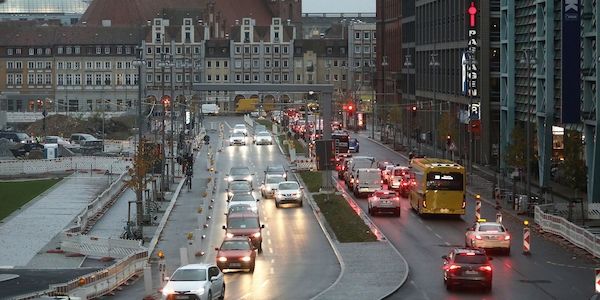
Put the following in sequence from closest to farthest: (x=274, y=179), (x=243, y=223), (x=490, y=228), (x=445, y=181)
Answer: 1. (x=490, y=228)
2. (x=243, y=223)
3. (x=445, y=181)
4. (x=274, y=179)

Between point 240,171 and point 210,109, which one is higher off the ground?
point 210,109

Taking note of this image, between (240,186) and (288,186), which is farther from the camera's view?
(240,186)

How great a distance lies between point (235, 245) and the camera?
4741 centimetres

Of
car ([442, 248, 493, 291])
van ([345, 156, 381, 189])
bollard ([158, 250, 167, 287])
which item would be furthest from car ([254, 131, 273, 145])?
car ([442, 248, 493, 291])

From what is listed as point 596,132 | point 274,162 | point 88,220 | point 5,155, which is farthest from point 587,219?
point 5,155

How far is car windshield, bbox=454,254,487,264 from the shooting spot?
137 ft

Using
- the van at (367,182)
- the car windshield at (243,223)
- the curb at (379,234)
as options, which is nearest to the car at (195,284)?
the curb at (379,234)

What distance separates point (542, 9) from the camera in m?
83.7

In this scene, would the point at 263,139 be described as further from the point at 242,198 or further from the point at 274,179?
the point at 242,198

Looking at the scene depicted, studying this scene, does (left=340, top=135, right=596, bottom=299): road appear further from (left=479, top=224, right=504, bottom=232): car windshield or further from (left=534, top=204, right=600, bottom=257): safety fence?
(left=479, top=224, right=504, bottom=232): car windshield

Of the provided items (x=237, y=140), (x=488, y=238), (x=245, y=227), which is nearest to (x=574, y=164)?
(x=488, y=238)

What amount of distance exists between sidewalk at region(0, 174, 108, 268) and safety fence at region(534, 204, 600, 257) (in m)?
19.7

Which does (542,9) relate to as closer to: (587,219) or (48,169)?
(587,219)

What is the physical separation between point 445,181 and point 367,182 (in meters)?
14.3
